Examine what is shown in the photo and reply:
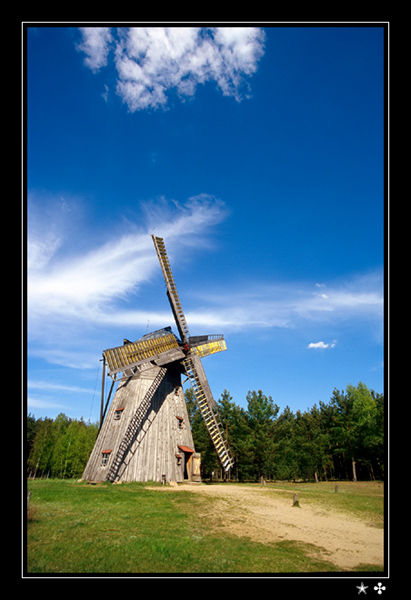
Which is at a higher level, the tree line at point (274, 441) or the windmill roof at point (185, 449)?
the windmill roof at point (185, 449)

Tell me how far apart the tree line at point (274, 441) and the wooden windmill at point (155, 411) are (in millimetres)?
13316

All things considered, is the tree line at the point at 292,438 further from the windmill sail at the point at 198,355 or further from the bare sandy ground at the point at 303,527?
the bare sandy ground at the point at 303,527

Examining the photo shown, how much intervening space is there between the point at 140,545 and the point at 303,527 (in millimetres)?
7526

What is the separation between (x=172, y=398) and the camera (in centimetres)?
2961

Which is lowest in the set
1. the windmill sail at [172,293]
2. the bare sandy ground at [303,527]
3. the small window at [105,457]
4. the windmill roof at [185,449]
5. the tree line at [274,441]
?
the tree line at [274,441]

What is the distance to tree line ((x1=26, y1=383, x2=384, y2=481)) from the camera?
4056cm

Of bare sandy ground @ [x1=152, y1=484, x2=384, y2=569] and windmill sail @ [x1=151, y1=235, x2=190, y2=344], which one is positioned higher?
windmill sail @ [x1=151, y1=235, x2=190, y2=344]

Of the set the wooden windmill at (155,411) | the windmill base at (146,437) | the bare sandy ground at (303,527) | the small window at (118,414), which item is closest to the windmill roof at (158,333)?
the wooden windmill at (155,411)

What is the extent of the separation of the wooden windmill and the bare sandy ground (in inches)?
332

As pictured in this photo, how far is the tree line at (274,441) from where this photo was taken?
133ft

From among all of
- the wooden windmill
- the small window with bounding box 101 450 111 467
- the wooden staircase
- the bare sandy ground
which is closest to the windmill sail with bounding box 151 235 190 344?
the wooden windmill

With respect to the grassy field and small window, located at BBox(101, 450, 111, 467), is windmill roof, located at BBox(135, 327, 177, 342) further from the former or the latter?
the grassy field
